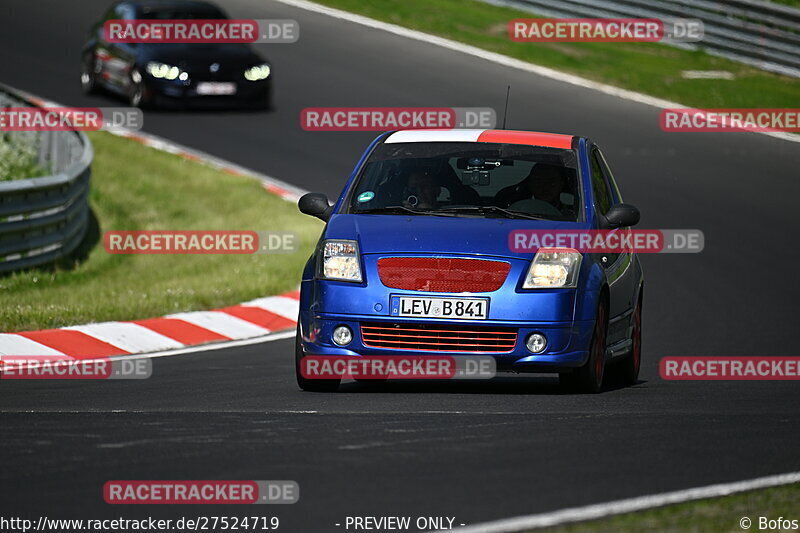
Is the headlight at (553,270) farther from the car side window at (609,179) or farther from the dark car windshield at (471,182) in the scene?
the car side window at (609,179)

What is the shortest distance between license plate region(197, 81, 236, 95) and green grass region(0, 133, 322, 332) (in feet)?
6.43

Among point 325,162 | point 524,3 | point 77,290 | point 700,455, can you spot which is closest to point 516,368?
point 700,455

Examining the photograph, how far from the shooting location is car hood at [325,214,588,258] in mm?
9625

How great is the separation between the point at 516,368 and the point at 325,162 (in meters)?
13.3

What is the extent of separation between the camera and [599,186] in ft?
35.9

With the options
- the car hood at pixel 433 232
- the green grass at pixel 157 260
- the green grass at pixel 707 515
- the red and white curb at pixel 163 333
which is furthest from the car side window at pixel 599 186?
the green grass at pixel 157 260

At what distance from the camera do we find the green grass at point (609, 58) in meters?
26.7

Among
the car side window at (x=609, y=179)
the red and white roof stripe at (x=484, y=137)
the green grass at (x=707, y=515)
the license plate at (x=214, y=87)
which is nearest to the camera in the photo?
the green grass at (x=707, y=515)

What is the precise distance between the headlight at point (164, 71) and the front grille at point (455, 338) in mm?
15972

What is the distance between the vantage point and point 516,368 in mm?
9625

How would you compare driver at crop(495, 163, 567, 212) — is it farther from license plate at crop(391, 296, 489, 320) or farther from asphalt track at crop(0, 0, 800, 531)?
asphalt track at crop(0, 0, 800, 531)

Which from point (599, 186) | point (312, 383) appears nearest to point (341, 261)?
point (312, 383)

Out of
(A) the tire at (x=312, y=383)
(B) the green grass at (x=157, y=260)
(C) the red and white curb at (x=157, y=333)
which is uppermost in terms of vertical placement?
(A) the tire at (x=312, y=383)

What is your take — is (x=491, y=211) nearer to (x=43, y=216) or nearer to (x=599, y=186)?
(x=599, y=186)
